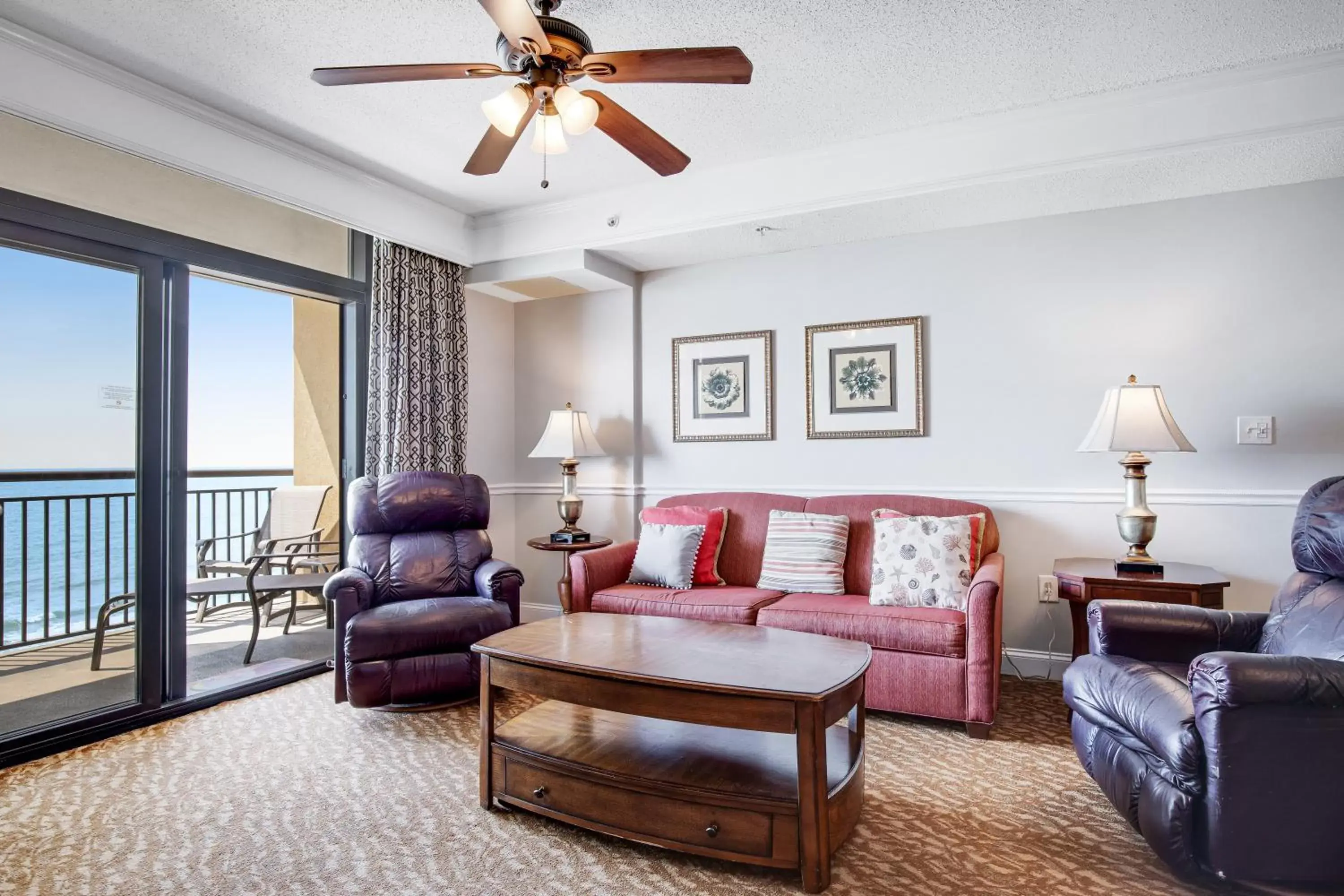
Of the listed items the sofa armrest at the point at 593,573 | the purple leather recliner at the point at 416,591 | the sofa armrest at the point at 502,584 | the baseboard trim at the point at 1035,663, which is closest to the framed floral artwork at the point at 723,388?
the sofa armrest at the point at 593,573

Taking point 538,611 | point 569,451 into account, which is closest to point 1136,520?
point 569,451

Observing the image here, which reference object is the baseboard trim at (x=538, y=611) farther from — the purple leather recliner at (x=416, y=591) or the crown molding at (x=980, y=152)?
the crown molding at (x=980, y=152)

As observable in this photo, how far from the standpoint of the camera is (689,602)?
3496 millimetres

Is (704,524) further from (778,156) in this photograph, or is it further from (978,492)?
(778,156)

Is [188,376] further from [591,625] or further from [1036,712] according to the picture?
[1036,712]

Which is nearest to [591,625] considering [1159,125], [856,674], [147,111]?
[856,674]

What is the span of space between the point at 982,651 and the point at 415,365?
337 cm

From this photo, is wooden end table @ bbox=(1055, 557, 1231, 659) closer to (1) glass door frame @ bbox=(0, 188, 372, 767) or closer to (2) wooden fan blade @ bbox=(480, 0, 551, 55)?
(2) wooden fan blade @ bbox=(480, 0, 551, 55)

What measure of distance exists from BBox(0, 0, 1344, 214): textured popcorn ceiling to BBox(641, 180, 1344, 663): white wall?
783 mm

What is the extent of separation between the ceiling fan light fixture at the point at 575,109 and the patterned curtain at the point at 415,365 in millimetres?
2245

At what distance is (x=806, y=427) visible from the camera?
169 inches

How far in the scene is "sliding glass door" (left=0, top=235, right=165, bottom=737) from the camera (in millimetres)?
2869

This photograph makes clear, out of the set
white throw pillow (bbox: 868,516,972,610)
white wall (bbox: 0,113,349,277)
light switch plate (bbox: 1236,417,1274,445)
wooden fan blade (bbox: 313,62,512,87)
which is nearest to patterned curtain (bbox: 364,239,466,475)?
white wall (bbox: 0,113,349,277)

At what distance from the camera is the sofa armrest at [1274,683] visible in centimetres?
172
